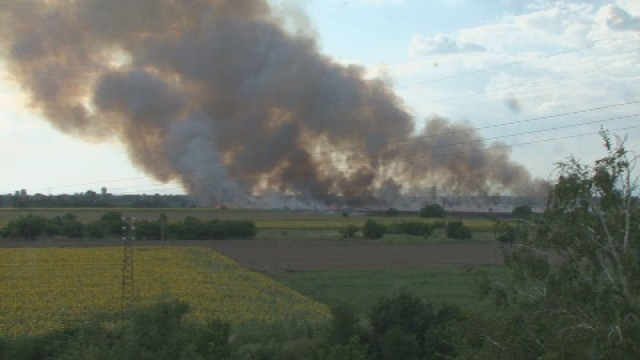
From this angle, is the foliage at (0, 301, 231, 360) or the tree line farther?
the foliage at (0, 301, 231, 360)

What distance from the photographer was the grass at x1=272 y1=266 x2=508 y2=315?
26170mm

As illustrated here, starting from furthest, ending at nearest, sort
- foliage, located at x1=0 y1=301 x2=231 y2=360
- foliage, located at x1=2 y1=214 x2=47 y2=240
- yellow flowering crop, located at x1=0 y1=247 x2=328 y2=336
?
foliage, located at x1=2 y1=214 x2=47 y2=240
yellow flowering crop, located at x1=0 y1=247 x2=328 y2=336
foliage, located at x1=0 y1=301 x2=231 y2=360

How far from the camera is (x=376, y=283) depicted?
31219mm

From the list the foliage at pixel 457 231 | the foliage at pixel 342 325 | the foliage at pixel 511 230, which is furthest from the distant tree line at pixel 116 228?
the foliage at pixel 511 230

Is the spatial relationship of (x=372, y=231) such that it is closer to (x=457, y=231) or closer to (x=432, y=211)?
(x=457, y=231)

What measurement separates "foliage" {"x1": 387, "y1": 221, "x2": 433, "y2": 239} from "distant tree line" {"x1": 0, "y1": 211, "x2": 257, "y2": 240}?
1139cm

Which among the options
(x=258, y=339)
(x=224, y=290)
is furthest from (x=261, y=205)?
(x=258, y=339)

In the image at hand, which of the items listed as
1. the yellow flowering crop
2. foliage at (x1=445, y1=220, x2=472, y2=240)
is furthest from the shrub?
the yellow flowering crop

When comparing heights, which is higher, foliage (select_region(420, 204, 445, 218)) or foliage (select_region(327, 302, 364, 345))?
foliage (select_region(420, 204, 445, 218))

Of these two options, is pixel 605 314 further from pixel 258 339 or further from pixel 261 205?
pixel 261 205

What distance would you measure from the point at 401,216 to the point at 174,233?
105 feet

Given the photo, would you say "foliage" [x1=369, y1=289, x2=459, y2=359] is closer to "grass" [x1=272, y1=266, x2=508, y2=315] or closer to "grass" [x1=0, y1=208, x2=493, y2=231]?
"grass" [x1=272, y1=266, x2=508, y2=315]

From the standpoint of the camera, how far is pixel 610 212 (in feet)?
24.9

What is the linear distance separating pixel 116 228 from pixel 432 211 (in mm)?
34786
